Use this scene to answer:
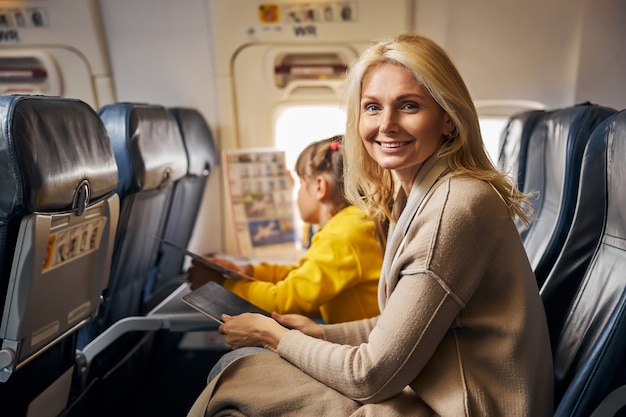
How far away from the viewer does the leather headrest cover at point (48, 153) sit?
111 cm

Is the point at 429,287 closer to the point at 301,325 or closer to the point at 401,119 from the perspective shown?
the point at 401,119

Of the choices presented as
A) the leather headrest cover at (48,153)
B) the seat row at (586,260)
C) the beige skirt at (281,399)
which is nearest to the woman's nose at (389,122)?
the seat row at (586,260)

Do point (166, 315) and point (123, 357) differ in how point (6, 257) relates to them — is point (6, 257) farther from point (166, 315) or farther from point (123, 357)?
point (123, 357)

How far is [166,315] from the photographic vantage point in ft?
6.50

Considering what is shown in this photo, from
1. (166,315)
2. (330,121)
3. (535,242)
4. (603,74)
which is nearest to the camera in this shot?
(535,242)

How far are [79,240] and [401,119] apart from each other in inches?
36.5

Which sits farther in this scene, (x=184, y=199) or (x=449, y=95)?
(x=184, y=199)

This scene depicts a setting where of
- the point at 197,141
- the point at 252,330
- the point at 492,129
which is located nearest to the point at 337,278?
the point at 252,330

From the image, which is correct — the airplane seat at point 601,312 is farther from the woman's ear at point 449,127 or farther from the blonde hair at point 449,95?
the woman's ear at point 449,127

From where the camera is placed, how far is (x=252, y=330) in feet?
4.64

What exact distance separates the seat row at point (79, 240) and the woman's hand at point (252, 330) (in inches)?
15.7

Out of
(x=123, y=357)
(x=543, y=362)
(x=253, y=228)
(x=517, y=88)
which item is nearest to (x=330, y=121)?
(x=253, y=228)

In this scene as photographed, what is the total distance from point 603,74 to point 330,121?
4.78 ft

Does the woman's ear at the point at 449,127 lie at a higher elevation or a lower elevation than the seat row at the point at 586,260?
higher
